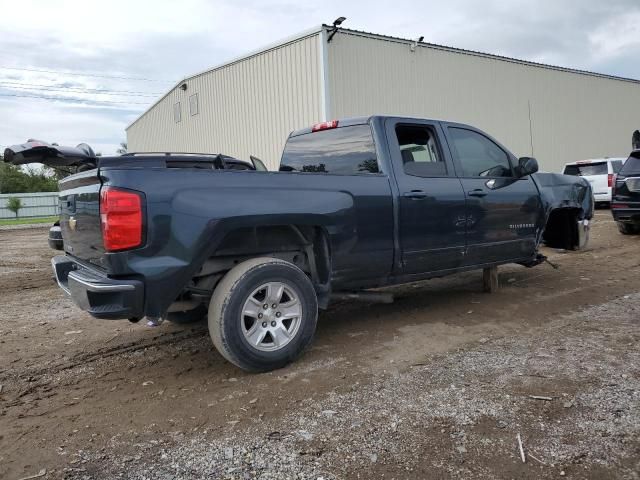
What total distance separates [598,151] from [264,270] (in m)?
27.6

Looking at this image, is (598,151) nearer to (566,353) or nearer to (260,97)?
(260,97)

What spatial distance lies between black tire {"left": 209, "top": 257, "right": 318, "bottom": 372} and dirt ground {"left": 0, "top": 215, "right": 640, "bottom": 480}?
143 mm

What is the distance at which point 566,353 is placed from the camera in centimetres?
402

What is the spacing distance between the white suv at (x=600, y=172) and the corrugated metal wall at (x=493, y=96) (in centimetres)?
454

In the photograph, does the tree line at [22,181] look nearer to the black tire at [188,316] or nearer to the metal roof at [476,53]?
the metal roof at [476,53]

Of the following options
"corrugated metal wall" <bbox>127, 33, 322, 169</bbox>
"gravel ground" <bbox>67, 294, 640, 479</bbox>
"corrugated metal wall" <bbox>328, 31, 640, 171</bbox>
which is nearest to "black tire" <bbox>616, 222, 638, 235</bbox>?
"corrugated metal wall" <bbox>328, 31, 640, 171</bbox>

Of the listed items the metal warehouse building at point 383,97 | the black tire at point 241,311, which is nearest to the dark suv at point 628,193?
the metal warehouse building at point 383,97

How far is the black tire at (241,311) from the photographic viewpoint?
356 cm

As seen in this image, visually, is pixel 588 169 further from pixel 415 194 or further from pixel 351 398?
pixel 351 398

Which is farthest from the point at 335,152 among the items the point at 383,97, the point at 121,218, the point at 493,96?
the point at 493,96

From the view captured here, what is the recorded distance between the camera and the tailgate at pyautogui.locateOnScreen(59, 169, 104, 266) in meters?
3.47

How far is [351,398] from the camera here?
3332 mm

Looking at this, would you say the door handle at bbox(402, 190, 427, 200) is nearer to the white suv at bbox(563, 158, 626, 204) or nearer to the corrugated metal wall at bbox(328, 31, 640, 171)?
the corrugated metal wall at bbox(328, 31, 640, 171)

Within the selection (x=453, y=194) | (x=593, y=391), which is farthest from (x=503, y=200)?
(x=593, y=391)
